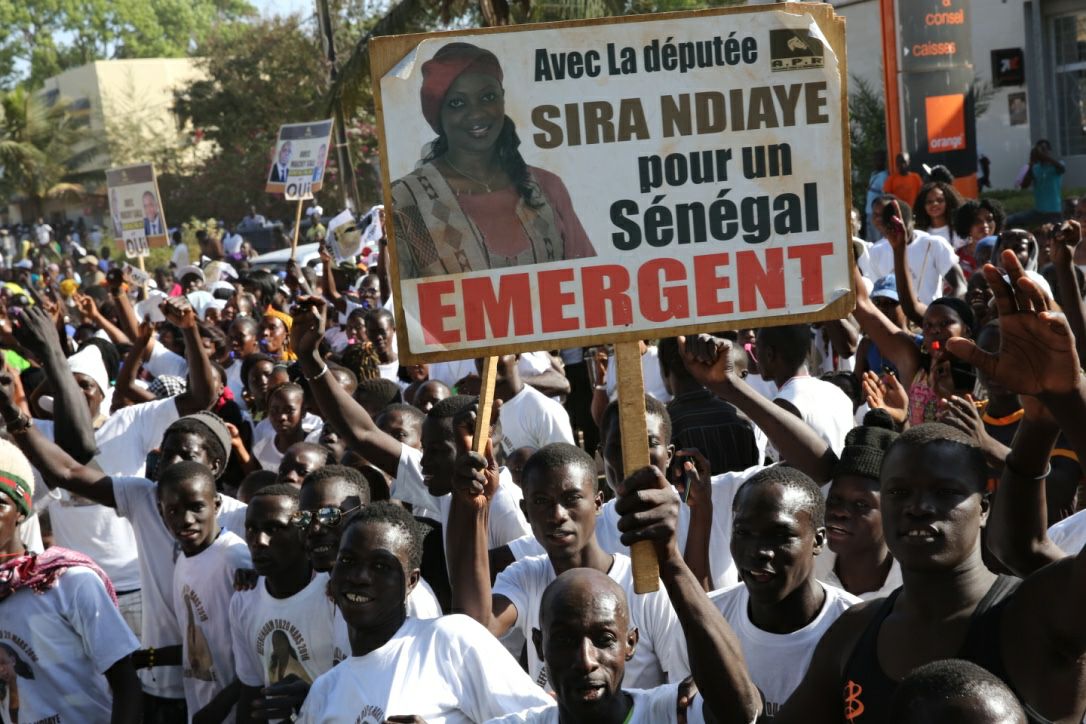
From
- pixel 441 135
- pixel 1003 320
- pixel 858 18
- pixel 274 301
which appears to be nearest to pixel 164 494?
pixel 441 135

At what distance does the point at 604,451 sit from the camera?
5223 millimetres

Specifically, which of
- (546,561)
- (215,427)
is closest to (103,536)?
(215,427)

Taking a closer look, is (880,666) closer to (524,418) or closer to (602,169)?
(602,169)

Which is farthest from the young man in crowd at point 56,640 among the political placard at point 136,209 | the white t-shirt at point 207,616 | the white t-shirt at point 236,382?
the political placard at point 136,209

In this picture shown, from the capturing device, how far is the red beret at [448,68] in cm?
314

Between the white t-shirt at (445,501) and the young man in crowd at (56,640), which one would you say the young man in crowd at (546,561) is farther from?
the young man in crowd at (56,640)

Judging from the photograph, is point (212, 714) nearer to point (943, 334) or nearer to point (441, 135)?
point (441, 135)

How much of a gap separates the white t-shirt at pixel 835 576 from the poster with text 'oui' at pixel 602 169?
51.1 inches

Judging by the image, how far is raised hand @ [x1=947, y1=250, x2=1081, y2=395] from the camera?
2.79m

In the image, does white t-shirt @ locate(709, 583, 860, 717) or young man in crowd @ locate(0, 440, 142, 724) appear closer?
white t-shirt @ locate(709, 583, 860, 717)

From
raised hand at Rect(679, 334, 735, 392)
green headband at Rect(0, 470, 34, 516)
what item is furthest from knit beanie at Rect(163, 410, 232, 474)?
raised hand at Rect(679, 334, 735, 392)

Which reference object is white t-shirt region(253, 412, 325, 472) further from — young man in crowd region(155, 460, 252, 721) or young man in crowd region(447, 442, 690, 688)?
young man in crowd region(447, 442, 690, 688)

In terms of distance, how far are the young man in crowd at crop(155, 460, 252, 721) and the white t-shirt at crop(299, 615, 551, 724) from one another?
128 centimetres

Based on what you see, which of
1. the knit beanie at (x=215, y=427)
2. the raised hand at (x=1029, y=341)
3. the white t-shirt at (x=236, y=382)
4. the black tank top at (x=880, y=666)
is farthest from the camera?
the white t-shirt at (x=236, y=382)
